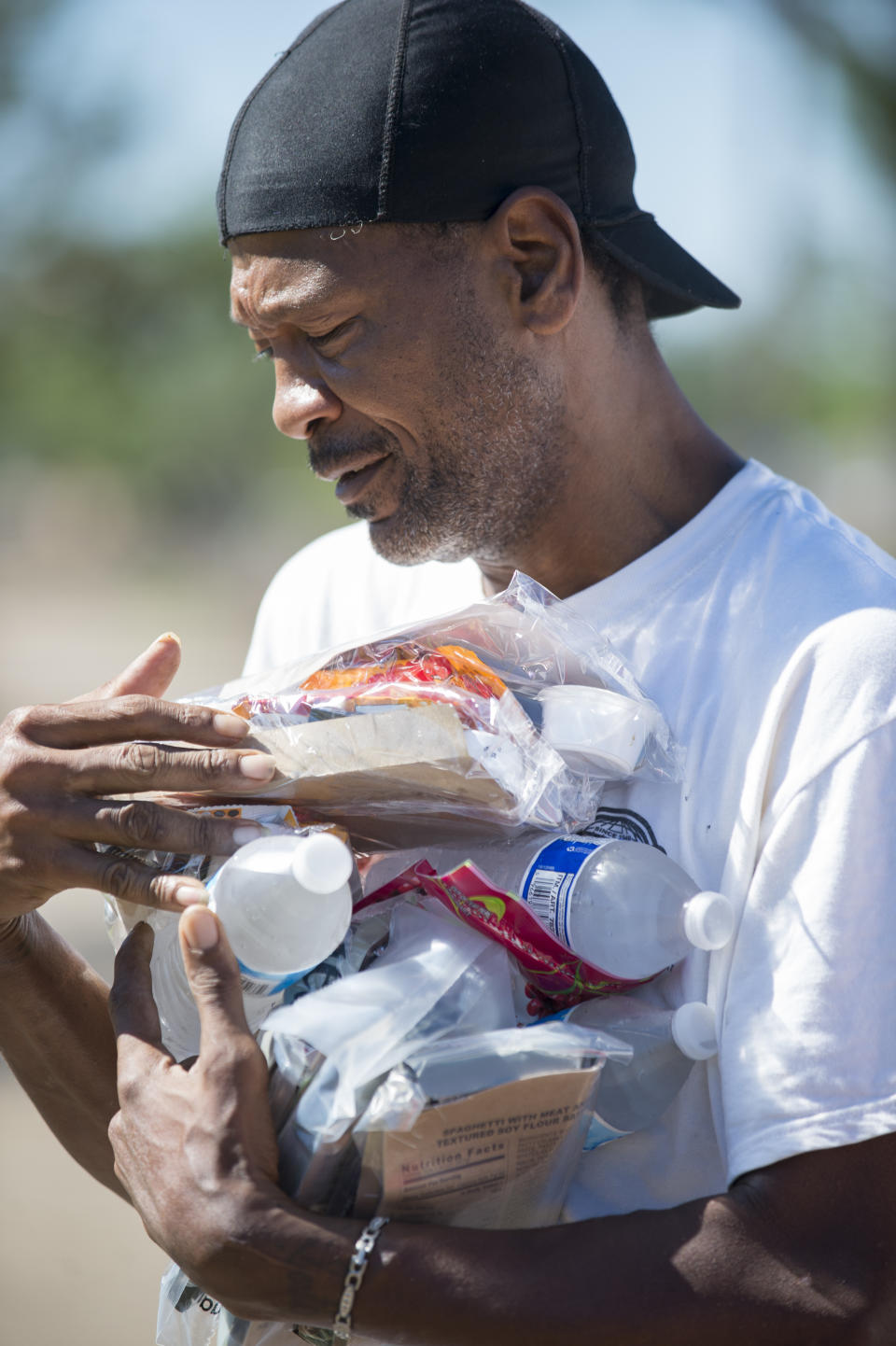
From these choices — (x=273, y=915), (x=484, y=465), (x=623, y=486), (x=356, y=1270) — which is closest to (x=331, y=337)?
(x=484, y=465)

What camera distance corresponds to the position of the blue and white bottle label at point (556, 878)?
1.51 meters

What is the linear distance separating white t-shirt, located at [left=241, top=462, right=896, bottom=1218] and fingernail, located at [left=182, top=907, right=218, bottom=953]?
0.58 m

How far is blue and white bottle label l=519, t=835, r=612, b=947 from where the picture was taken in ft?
4.94

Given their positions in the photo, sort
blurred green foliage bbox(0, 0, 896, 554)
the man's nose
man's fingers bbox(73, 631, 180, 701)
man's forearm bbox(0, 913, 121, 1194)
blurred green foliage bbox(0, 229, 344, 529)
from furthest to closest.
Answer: blurred green foliage bbox(0, 229, 344, 529) < blurred green foliage bbox(0, 0, 896, 554) < the man's nose < man's forearm bbox(0, 913, 121, 1194) < man's fingers bbox(73, 631, 180, 701)

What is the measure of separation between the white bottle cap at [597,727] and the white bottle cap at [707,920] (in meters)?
0.22

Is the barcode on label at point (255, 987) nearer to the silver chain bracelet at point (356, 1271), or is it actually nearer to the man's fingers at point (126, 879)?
the man's fingers at point (126, 879)

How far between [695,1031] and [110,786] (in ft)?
2.70

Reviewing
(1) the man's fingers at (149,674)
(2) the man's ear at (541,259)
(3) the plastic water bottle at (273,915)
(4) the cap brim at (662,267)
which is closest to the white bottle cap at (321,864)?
(3) the plastic water bottle at (273,915)

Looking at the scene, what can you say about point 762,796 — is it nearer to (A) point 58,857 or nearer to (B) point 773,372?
(A) point 58,857

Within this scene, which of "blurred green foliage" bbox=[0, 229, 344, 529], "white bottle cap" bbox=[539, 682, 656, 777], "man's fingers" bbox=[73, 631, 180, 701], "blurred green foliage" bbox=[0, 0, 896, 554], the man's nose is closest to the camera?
"white bottle cap" bbox=[539, 682, 656, 777]

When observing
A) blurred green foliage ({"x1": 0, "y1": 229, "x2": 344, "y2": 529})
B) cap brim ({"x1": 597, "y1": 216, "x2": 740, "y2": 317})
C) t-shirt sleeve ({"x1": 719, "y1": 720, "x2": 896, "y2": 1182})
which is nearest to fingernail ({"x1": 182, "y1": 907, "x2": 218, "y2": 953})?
t-shirt sleeve ({"x1": 719, "y1": 720, "x2": 896, "y2": 1182})

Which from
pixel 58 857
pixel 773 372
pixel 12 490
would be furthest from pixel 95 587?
pixel 58 857

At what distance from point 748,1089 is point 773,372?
54.0 ft

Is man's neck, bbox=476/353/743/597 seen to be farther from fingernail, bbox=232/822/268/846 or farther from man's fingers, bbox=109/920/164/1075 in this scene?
man's fingers, bbox=109/920/164/1075
